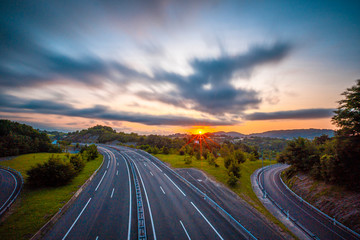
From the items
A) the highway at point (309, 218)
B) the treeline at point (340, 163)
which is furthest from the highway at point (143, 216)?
the treeline at point (340, 163)

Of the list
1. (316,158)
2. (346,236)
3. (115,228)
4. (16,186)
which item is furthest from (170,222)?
(316,158)

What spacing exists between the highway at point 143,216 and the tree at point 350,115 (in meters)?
21.5

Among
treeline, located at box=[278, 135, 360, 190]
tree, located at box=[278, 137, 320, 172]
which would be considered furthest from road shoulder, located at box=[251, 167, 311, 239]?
tree, located at box=[278, 137, 320, 172]

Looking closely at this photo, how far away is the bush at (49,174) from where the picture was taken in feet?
88.8

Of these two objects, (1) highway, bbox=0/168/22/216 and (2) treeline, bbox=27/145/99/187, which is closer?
(1) highway, bbox=0/168/22/216

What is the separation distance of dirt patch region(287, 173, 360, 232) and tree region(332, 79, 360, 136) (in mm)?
9838

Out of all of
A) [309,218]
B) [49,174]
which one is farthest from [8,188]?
[309,218]

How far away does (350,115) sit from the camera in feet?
65.5

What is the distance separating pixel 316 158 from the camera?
Result: 31.5 meters

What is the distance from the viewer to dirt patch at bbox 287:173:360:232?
1870 centimetres

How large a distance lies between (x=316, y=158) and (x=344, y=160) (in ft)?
38.1

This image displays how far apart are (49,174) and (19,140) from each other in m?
58.9

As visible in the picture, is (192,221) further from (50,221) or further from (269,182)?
(269,182)

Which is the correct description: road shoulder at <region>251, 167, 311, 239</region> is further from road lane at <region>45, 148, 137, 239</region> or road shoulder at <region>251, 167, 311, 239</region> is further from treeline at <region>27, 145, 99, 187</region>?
treeline at <region>27, 145, 99, 187</region>
